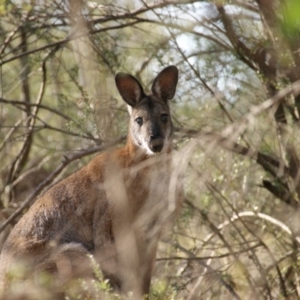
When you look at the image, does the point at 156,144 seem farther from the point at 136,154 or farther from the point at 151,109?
the point at 151,109

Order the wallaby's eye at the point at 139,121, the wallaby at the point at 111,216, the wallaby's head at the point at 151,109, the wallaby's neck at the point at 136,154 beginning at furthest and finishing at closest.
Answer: the wallaby's eye at the point at 139,121, the wallaby's neck at the point at 136,154, the wallaby's head at the point at 151,109, the wallaby at the point at 111,216

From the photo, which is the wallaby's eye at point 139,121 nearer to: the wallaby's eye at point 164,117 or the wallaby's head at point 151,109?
the wallaby's head at point 151,109

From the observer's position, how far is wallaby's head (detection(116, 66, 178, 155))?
6.85m

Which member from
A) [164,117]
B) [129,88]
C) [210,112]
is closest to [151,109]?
[164,117]

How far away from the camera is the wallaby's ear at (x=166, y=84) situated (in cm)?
726

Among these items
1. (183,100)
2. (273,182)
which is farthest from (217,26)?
(273,182)

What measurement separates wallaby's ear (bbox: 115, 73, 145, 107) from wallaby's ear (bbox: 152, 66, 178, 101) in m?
0.17

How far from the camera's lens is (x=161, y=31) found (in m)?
9.08

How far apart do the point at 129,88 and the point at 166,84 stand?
1.31ft

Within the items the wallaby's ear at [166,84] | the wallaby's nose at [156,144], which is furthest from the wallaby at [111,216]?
the wallaby's ear at [166,84]

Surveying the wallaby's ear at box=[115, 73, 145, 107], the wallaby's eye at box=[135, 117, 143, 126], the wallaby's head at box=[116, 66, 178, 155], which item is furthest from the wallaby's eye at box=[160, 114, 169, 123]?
the wallaby's ear at box=[115, 73, 145, 107]

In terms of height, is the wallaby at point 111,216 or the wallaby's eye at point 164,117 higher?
the wallaby's eye at point 164,117

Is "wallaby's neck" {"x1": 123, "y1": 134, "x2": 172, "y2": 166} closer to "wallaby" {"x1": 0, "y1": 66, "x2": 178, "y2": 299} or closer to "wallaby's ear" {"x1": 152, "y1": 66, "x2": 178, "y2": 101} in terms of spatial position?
"wallaby" {"x1": 0, "y1": 66, "x2": 178, "y2": 299}

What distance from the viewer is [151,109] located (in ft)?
23.4
